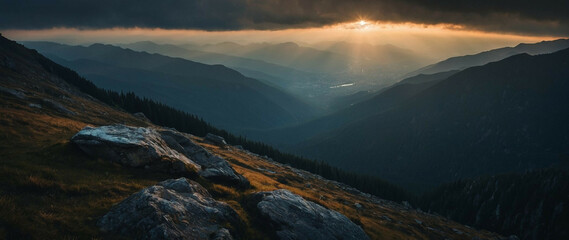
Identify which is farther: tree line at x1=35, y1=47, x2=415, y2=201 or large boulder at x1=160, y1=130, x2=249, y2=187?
tree line at x1=35, y1=47, x2=415, y2=201

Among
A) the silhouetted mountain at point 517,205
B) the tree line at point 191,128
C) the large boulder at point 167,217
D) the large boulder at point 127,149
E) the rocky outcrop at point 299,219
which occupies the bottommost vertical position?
the silhouetted mountain at point 517,205

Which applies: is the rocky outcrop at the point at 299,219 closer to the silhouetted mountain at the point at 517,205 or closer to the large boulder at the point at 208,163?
the large boulder at the point at 208,163

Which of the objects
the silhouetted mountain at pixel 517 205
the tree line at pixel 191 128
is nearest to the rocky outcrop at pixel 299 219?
the tree line at pixel 191 128

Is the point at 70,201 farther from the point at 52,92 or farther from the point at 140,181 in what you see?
the point at 52,92

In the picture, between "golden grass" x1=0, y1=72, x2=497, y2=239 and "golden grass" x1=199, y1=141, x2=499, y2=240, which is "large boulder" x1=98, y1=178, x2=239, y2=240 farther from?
"golden grass" x1=199, y1=141, x2=499, y2=240

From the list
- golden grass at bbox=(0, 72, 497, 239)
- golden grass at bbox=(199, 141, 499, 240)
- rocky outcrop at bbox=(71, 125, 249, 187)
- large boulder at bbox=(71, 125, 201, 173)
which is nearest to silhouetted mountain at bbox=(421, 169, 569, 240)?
golden grass at bbox=(199, 141, 499, 240)

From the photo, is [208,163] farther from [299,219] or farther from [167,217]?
[167,217]

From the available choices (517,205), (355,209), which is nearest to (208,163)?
(355,209)
